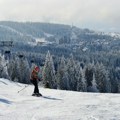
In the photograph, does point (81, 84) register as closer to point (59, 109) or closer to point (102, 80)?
point (102, 80)

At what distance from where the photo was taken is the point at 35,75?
72.0 ft

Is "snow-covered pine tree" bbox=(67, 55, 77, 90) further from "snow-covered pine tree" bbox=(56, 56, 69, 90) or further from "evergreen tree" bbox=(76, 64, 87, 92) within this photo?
"evergreen tree" bbox=(76, 64, 87, 92)

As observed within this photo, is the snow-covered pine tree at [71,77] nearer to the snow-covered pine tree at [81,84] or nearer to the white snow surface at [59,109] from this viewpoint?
the snow-covered pine tree at [81,84]

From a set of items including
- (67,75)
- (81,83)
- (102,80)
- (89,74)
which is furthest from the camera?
(89,74)

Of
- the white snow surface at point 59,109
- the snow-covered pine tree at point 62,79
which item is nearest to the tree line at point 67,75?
the snow-covered pine tree at point 62,79

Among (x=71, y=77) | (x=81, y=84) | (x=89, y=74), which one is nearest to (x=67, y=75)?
(x=71, y=77)

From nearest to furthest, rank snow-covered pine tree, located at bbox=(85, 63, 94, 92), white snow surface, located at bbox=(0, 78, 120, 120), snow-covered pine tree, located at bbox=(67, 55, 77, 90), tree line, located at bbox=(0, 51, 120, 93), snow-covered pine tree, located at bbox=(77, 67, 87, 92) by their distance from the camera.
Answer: white snow surface, located at bbox=(0, 78, 120, 120)
snow-covered pine tree, located at bbox=(77, 67, 87, 92)
tree line, located at bbox=(0, 51, 120, 93)
snow-covered pine tree, located at bbox=(67, 55, 77, 90)
snow-covered pine tree, located at bbox=(85, 63, 94, 92)

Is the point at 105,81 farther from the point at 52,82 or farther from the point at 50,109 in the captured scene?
the point at 50,109

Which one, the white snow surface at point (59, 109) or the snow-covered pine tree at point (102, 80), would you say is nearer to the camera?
the white snow surface at point (59, 109)

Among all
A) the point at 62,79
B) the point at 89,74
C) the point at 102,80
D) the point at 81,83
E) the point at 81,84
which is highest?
the point at 89,74

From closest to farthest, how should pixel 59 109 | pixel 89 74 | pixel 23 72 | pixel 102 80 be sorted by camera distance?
pixel 59 109 < pixel 102 80 < pixel 23 72 < pixel 89 74

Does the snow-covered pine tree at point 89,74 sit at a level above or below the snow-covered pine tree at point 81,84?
above

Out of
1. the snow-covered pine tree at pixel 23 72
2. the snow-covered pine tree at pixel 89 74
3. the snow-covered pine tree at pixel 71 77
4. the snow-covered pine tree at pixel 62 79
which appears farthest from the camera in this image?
the snow-covered pine tree at pixel 89 74

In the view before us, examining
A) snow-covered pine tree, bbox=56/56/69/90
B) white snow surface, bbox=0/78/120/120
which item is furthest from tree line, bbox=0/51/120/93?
white snow surface, bbox=0/78/120/120
